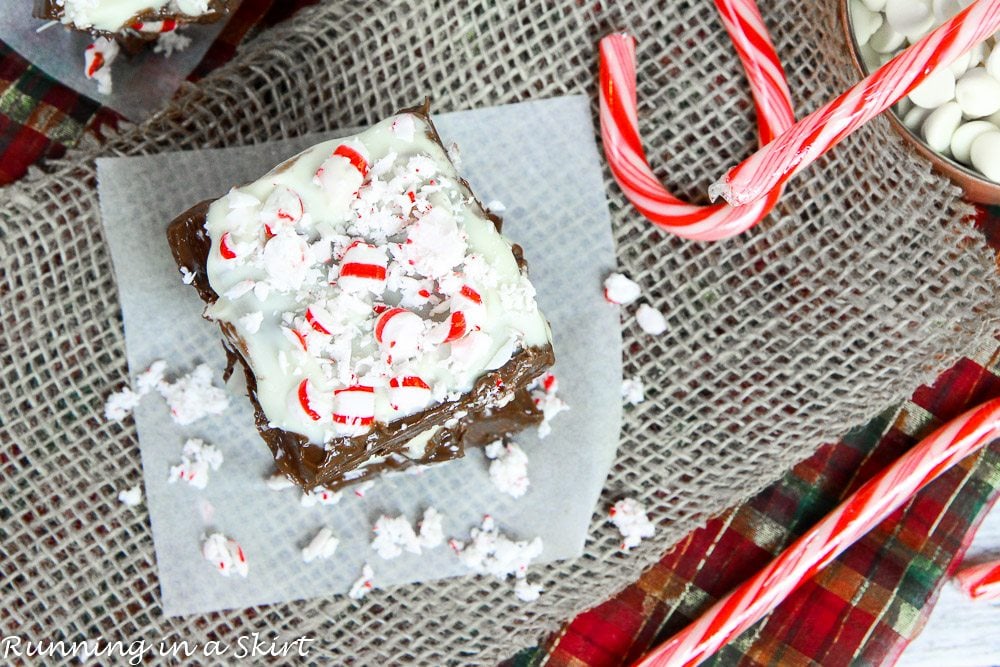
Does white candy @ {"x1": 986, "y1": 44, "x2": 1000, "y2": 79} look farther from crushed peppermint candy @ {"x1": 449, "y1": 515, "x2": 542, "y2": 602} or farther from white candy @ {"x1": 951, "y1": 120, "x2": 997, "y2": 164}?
crushed peppermint candy @ {"x1": 449, "y1": 515, "x2": 542, "y2": 602}

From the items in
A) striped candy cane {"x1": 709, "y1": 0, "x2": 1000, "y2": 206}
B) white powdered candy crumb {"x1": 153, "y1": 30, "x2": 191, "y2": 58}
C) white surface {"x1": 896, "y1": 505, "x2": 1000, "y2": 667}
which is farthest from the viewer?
white surface {"x1": 896, "y1": 505, "x2": 1000, "y2": 667}

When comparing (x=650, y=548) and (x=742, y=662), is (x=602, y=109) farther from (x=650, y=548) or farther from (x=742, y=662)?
(x=742, y=662)

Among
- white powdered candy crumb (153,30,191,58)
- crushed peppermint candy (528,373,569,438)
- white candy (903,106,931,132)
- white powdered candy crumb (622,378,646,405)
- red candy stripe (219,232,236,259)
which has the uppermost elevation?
white candy (903,106,931,132)

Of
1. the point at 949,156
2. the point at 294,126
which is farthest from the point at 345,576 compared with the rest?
the point at 949,156

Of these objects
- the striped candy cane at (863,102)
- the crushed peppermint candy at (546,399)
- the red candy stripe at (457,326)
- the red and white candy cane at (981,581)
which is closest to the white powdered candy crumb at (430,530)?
the crushed peppermint candy at (546,399)

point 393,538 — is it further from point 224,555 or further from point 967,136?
point 967,136

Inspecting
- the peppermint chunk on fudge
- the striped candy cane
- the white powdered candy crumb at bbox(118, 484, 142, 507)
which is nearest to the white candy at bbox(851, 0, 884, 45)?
the striped candy cane

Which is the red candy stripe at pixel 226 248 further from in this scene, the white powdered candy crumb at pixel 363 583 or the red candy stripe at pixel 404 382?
the white powdered candy crumb at pixel 363 583
